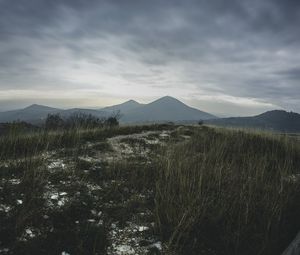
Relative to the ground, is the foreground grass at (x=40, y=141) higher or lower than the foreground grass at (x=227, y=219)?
higher

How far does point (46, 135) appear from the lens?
10.9 meters

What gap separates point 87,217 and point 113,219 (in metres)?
0.43

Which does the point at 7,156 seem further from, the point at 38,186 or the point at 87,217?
the point at 87,217

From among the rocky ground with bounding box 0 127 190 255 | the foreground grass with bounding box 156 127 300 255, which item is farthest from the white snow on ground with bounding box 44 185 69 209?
the foreground grass with bounding box 156 127 300 255

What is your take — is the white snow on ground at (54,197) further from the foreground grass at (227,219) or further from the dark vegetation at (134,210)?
the foreground grass at (227,219)

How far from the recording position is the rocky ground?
168 inches

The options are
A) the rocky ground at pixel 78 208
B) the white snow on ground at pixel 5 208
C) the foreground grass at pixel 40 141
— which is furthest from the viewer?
the foreground grass at pixel 40 141

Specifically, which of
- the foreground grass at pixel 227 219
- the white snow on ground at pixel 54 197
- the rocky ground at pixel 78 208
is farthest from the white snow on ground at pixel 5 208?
the foreground grass at pixel 227 219

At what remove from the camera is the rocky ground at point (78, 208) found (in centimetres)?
427

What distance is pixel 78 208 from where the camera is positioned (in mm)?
5352

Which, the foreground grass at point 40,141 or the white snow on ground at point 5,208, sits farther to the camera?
the foreground grass at point 40,141

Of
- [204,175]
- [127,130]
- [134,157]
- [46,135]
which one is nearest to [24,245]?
[204,175]

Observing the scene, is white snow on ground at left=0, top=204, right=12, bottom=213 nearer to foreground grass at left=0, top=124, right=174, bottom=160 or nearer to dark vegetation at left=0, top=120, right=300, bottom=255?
dark vegetation at left=0, top=120, right=300, bottom=255

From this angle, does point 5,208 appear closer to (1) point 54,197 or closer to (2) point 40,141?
(1) point 54,197
